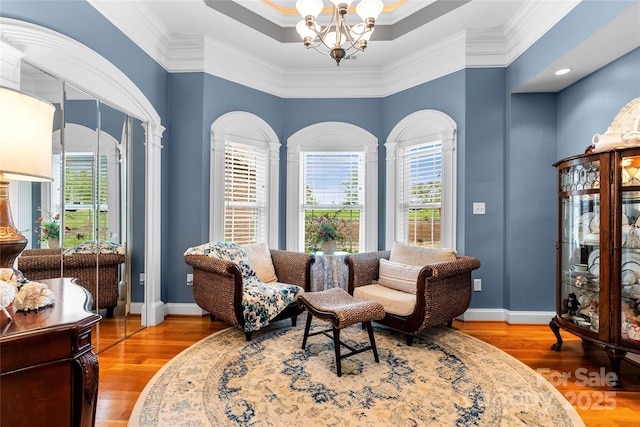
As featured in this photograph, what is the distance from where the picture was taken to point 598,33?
7.42ft

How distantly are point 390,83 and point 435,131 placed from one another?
95 cm

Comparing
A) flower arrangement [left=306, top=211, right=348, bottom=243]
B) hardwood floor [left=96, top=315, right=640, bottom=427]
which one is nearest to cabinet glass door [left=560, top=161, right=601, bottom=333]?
hardwood floor [left=96, top=315, right=640, bottom=427]

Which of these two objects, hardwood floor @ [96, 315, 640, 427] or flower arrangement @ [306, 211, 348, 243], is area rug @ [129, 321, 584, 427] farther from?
flower arrangement @ [306, 211, 348, 243]

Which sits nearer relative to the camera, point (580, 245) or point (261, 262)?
point (580, 245)

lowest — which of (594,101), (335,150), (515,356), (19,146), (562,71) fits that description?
(515,356)

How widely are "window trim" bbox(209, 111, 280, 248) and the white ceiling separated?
49cm

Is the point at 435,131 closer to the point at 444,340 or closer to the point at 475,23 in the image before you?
the point at 475,23

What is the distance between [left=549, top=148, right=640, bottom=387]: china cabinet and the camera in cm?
212

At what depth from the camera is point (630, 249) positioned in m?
2.14

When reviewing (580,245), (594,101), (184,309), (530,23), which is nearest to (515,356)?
(580,245)

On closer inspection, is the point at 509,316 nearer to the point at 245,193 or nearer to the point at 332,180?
the point at 332,180

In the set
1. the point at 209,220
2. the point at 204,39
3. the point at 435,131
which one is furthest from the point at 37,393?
the point at 435,131

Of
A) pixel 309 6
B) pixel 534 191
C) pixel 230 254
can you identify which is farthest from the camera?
pixel 534 191

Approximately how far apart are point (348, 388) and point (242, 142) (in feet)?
9.53
